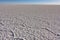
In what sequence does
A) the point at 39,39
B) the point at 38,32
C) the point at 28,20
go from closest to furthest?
the point at 39,39 < the point at 38,32 < the point at 28,20

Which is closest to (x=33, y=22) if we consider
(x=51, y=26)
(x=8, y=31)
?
(x=51, y=26)

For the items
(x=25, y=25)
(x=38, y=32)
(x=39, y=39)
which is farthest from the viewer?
(x=25, y=25)

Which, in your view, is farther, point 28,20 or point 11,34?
point 28,20

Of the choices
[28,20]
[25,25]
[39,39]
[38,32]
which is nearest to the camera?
[39,39]

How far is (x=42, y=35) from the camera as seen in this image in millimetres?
1230

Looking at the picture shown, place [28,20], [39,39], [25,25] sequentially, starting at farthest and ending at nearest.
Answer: [28,20] < [25,25] < [39,39]

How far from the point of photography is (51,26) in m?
1.44

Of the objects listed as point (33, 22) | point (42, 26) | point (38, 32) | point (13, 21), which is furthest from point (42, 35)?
point (13, 21)

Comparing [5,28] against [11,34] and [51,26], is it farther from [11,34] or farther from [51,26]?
[51,26]

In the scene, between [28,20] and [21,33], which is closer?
[21,33]

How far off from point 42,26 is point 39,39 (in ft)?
0.87

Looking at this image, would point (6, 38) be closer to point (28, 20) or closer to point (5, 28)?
point (5, 28)

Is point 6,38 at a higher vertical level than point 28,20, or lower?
lower

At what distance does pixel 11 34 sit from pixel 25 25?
0.22 metres
